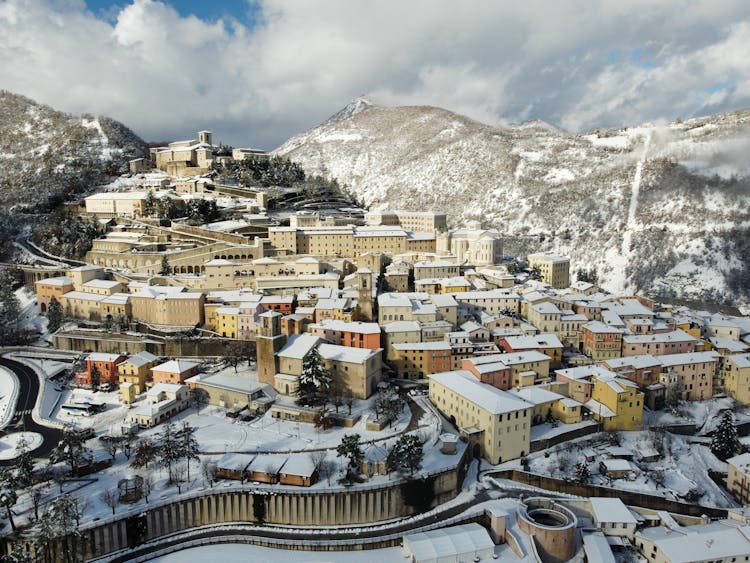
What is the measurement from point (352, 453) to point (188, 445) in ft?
27.7

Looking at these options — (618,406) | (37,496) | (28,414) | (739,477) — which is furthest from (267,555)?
(739,477)

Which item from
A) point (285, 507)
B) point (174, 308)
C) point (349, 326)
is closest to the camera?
point (285, 507)

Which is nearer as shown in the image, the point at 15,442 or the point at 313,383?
the point at 15,442

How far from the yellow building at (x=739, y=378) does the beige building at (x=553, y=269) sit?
19558 millimetres

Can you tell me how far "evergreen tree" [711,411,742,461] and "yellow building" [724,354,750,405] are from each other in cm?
670

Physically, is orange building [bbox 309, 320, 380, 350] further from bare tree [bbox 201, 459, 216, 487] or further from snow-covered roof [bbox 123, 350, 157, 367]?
bare tree [bbox 201, 459, 216, 487]

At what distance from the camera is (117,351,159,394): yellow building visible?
117 feet

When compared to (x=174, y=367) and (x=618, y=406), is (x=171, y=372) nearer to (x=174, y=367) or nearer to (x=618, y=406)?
(x=174, y=367)

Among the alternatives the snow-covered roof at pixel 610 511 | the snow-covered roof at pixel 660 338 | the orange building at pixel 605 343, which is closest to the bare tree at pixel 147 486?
the snow-covered roof at pixel 610 511

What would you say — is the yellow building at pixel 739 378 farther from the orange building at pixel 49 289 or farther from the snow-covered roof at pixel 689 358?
the orange building at pixel 49 289

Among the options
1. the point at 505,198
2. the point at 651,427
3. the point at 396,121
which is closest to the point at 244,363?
the point at 651,427

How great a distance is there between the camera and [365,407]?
32844 mm

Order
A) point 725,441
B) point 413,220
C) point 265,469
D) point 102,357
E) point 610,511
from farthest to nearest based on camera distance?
point 413,220, point 102,357, point 725,441, point 265,469, point 610,511

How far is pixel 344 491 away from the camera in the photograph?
26.1m
